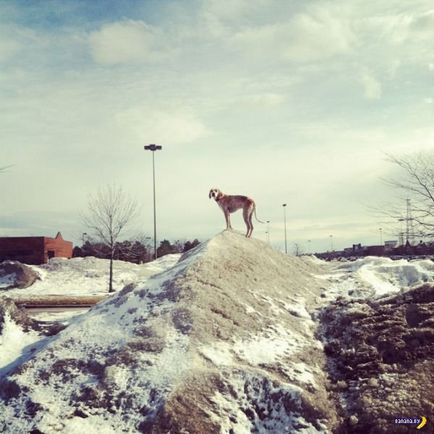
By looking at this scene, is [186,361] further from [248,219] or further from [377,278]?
[377,278]

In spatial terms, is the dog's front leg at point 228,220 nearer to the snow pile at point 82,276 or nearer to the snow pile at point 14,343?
the snow pile at point 14,343

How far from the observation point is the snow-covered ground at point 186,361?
17.9ft

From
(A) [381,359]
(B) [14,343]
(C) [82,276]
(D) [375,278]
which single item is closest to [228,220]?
(D) [375,278]

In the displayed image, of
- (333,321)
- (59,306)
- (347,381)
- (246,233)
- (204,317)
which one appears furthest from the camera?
(59,306)

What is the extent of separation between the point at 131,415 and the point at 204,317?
2076mm

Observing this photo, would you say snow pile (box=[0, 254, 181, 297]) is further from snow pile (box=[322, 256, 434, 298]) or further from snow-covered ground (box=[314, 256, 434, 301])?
snow pile (box=[322, 256, 434, 298])

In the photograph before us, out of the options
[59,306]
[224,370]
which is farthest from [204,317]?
[59,306]

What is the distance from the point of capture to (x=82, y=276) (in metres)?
26.8

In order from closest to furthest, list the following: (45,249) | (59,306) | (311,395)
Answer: (311,395) → (59,306) → (45,249)

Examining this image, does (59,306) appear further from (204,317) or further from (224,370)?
(224,370)

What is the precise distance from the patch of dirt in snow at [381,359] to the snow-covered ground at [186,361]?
Result: 0.32 meters

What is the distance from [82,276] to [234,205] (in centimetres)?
1708

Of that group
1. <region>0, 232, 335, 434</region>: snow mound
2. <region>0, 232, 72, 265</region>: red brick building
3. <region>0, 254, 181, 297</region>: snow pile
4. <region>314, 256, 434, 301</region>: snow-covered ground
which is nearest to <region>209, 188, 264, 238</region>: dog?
<region>314, 256, 434, 301</region>: snow-covered ground

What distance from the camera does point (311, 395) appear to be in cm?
581
